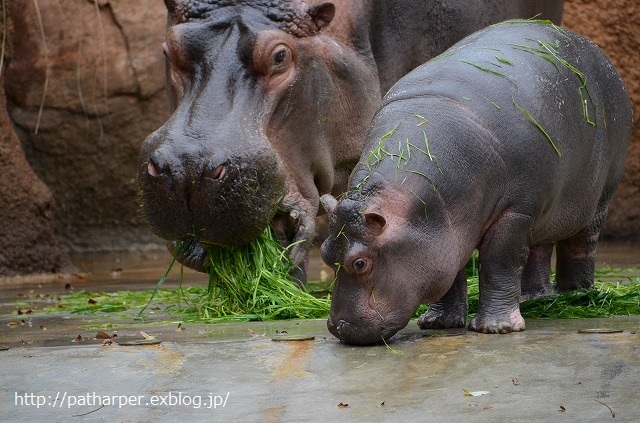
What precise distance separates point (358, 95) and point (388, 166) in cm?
203

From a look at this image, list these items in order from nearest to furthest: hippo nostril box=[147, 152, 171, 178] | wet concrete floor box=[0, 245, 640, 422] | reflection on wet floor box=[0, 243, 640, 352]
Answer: wet concrete floor box=[0, 245, 640, 422], reflection on wet floor box=[0, 243, 640, 352], hippo nostril box=[147, 152, 171, 178]

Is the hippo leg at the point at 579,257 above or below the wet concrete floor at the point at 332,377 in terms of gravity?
below

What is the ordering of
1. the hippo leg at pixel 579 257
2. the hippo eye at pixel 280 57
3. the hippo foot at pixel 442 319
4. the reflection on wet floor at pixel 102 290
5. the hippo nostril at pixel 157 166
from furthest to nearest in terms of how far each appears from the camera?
the hippo eye at pixel 280 57, the hippo leg at pixel 579 257, the hippo nostril at pixel 157 166, the reflection on wet floor at pixel 102 290, the hippo foot at pixel 442 319

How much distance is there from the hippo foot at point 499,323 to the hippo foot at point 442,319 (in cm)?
17

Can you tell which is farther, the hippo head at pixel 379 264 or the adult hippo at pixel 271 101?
the adult hippo at pixel 271 101

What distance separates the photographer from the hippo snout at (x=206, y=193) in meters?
4.89

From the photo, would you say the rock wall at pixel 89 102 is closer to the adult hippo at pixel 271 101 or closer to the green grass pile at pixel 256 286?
the adult hippo at pixel 271 101

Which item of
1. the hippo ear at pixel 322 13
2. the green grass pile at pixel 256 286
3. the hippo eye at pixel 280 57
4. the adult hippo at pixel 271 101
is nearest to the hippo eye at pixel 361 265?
the green grass pile at pixel 256 286

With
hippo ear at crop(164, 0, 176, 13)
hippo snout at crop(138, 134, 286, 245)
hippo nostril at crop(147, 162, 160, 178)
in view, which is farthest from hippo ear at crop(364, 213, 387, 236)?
hippo ear at crop(164, 0, 176, 13)

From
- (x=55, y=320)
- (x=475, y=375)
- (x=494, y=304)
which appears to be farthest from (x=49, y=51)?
(x=475, y=375)

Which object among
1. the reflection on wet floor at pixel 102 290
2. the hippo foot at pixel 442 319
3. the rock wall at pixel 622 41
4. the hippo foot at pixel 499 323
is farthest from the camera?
the rock wall at pixel 622 41

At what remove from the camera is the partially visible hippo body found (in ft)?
12.8

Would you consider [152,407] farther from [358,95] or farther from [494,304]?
[358,95]

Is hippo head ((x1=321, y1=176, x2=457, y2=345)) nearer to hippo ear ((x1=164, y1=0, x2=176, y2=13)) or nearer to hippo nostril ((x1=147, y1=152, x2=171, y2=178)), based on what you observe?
hippo nostril ((x1=147, y1=152, x2=171, y2=178))
